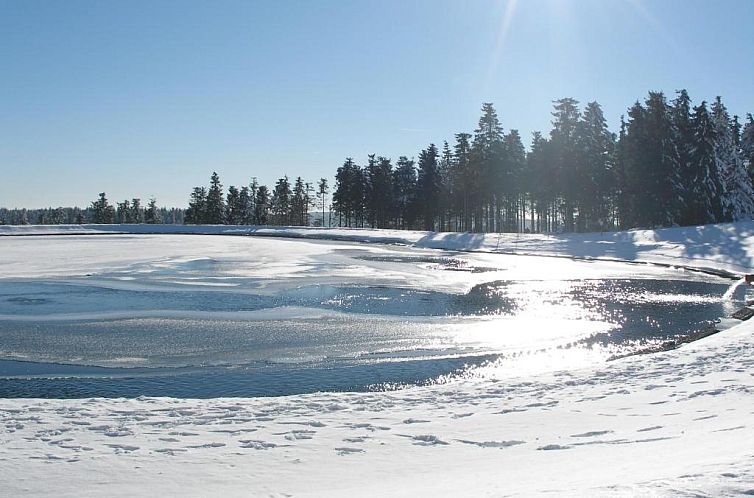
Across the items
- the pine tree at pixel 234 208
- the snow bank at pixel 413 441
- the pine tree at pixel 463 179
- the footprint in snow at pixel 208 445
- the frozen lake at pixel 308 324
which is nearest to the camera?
the snow bank at pixel 413 441

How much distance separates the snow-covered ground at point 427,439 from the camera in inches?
235

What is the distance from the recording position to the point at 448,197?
86.9 metres

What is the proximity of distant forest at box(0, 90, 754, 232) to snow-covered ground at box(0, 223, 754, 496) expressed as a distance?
53.0 metres

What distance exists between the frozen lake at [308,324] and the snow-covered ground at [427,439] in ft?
6.06

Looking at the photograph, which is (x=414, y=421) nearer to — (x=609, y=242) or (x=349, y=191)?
(x=609, y=242)

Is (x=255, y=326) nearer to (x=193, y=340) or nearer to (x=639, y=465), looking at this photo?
(x=193, y=340)

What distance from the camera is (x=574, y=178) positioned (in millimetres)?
65938

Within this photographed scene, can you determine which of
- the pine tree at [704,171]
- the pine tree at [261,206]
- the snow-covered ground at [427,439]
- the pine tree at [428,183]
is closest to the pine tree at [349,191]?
the pine tree at [428,183]

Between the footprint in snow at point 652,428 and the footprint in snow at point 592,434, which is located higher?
the footprint in snow at point 652,428

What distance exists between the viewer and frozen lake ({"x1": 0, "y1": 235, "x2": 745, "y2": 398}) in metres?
12.2

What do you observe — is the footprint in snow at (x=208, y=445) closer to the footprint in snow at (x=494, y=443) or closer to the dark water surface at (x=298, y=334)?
the footprint in snow at (x=494, y=443)

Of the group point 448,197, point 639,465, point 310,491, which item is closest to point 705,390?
point 639,465

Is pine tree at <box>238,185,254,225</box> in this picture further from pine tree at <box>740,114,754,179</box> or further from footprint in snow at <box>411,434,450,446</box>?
footprint in snow at <box>411,434,450,446</box>

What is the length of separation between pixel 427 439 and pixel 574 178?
2468 inches
